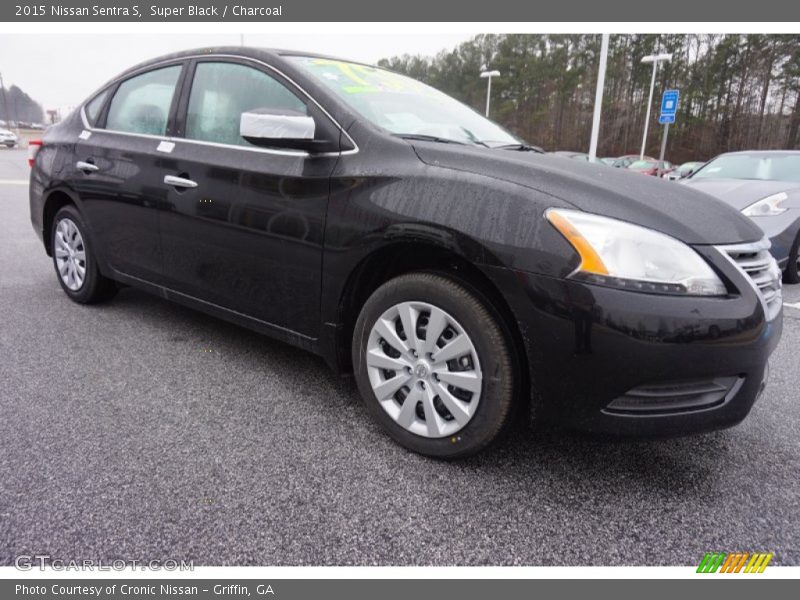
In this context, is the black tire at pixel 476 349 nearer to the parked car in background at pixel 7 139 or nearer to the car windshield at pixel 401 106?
the car windshield at pixel 401 106

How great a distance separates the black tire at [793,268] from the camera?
5.21 metres

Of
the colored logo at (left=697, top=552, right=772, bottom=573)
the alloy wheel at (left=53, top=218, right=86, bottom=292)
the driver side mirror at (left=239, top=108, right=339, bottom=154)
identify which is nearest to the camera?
the colored logo at (left=697, top=552, right=772, bottom=573)

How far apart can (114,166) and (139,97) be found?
436 millimetres

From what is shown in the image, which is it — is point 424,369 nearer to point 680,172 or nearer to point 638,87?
point 680,172

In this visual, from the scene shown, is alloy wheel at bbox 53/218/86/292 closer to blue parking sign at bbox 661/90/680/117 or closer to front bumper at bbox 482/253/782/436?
front bumper at bbox 482/253/782/436

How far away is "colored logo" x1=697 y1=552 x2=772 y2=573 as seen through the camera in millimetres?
1577

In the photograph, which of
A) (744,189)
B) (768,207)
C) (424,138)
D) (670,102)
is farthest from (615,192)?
(670,102)

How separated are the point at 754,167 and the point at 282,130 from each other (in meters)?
5.85

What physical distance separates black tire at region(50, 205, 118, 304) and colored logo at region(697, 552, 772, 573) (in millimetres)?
3549

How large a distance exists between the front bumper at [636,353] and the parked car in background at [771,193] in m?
3.77

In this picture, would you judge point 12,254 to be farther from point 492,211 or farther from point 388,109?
point 492,211

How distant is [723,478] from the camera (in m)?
1.98

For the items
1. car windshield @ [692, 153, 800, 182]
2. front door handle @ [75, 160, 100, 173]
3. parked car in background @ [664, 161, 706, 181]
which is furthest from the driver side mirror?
car windshield @ [692, 153, 800, 182]

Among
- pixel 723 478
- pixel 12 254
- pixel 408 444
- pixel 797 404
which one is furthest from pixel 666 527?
pixel 12 254
